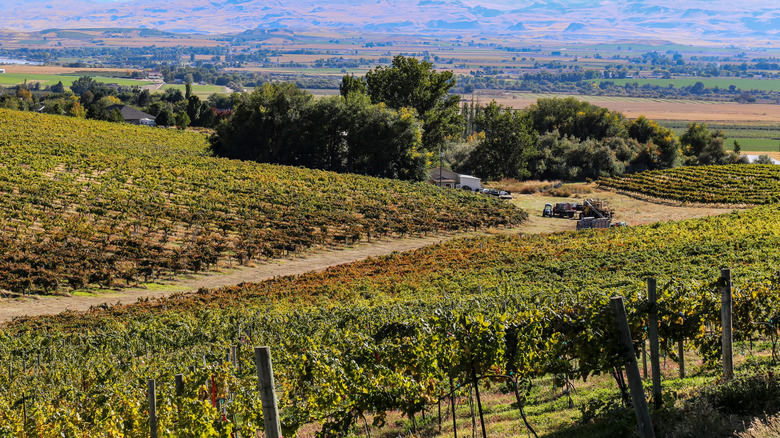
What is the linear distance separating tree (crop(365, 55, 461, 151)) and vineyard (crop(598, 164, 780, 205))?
67.8ft

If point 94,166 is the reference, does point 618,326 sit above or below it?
above

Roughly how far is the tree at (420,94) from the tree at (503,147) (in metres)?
4.39

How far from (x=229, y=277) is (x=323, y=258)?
681 centimetres

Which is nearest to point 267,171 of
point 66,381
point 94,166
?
point 94,166

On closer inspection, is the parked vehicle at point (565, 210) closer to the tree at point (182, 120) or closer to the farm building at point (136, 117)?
the tree at point (182, 120)

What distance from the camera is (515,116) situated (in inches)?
3435

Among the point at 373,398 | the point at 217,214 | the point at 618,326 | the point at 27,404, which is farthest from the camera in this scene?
the point at 217,214

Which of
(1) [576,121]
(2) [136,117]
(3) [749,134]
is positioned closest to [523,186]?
(1) [576,121]

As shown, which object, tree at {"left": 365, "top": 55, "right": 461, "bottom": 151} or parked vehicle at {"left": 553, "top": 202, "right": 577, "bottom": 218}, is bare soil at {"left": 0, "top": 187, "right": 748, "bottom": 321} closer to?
parked vehicle at {"left": 553, "top": 202, "right": 577, "bottom": 218}

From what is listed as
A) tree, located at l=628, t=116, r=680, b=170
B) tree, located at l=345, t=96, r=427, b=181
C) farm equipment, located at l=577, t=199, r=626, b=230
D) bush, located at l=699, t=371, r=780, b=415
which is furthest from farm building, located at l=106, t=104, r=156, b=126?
bush, located at l=699, t=371, r=780, b=415

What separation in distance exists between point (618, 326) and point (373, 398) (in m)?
3.67

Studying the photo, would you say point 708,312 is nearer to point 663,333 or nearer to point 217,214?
point 663,333

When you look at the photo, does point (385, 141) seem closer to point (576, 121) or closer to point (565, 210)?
point (565, 210)

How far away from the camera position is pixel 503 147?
8581 cm
